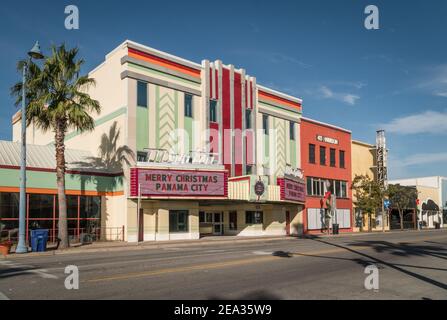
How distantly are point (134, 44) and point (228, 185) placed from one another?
40.5 ft

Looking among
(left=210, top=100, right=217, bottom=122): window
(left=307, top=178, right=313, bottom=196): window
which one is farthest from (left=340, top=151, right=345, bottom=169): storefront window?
(left=210, top=100, right=217, bottom=122): window

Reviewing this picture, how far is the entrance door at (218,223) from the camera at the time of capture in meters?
41.1

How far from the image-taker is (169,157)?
32.5 metres

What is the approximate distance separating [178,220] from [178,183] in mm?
3348

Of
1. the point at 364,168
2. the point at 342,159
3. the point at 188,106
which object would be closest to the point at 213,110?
the point at 188,106

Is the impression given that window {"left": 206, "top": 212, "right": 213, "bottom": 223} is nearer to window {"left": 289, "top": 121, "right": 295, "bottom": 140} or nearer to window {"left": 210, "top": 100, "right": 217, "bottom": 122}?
window {"left": 210, "top": 100, "right": 217, "bottom": 122}

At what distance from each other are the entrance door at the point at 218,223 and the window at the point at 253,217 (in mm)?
2442

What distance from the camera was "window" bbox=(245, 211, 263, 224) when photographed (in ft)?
134

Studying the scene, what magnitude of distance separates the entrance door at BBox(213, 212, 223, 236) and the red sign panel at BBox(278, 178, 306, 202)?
6093mm

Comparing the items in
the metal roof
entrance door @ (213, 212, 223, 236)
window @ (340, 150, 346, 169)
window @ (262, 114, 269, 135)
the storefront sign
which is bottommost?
entrance door @ (213, 212, 223, 236)

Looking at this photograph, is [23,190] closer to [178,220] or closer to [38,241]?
[38,241]

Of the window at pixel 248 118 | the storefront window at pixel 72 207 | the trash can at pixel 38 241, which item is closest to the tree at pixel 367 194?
the window at pixel 248 118
